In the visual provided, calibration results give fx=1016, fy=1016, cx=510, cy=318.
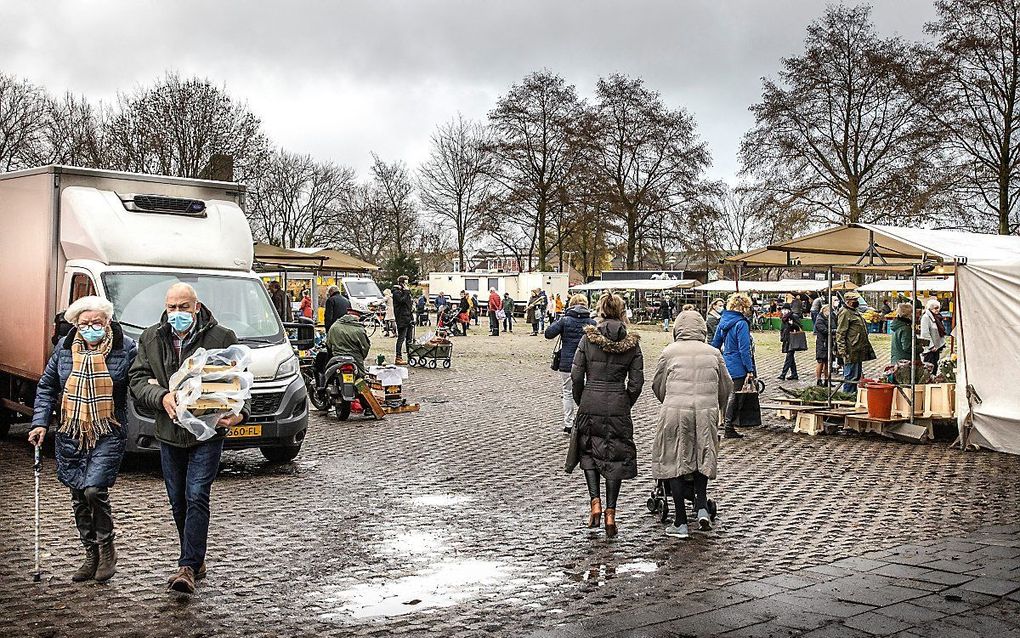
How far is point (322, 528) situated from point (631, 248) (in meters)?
51.3

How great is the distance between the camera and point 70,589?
618cm

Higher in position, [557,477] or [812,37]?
[812,37]

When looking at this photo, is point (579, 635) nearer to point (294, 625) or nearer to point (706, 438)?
point (294, 625)

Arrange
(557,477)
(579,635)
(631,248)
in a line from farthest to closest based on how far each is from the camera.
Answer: (631,248)
(557,477)
(579,635)

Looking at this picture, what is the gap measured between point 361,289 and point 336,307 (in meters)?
27.1

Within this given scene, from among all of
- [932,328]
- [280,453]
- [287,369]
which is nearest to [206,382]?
[287,369]

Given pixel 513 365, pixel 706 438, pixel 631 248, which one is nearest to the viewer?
pixel 706 438

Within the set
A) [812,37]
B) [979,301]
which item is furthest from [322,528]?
[812,37]

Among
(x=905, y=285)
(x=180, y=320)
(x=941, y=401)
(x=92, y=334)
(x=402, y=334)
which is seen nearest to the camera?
(x=180, y=320)

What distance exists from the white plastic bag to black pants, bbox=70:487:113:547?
85 centimetres

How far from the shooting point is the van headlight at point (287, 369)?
34.8 feet

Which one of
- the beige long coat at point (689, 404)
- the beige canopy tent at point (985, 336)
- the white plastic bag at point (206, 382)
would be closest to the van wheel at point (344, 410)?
the beige long coat at point (689, 404)

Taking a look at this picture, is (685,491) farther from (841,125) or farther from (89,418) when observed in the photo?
(841,125)

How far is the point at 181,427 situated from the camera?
19.6 ft
